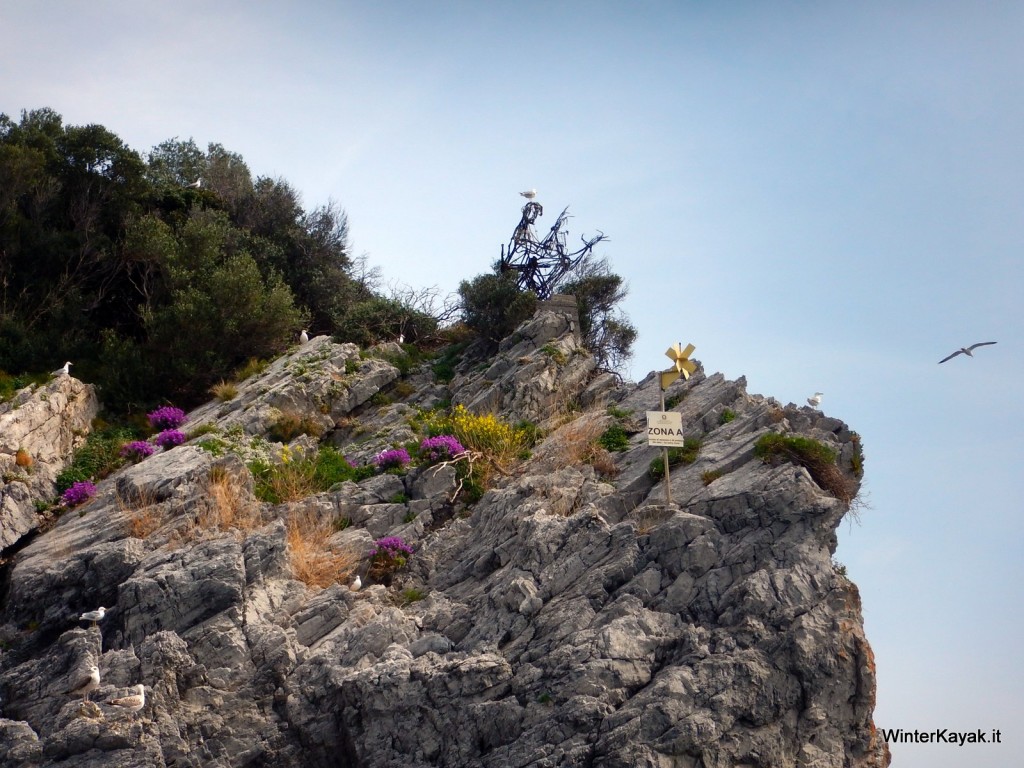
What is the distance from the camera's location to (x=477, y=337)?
27.9 m

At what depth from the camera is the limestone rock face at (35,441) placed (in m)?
20.5

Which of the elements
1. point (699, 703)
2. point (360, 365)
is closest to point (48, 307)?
point (360, 365)

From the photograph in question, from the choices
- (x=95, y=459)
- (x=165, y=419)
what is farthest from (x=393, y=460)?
(x=95, y=459)

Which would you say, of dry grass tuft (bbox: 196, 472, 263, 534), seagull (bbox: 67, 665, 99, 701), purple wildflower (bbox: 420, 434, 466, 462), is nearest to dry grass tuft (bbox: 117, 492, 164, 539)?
dry grass tuft (bbox: 196, 472, 263, 534)

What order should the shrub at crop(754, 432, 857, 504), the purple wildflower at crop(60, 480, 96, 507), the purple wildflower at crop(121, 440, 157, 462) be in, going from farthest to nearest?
the purple wildflower at crop(121, 440, 157, 462) < the purple wildflower at crop(60, 480, 96, 507) < the shrub at crop(754, 432, 857, 504)

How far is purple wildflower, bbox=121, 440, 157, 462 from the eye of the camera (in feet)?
74.1

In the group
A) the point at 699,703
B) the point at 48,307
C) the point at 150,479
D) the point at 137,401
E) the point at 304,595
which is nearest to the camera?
the point at 699,703

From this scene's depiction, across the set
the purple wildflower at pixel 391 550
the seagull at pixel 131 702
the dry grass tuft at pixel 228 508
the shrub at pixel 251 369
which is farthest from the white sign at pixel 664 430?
the shrub at pixel 251 369

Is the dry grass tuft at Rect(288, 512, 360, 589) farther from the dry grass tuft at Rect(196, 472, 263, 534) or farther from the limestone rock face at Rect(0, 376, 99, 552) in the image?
the limestone rock face at Rect(0, 376, 99, 552)

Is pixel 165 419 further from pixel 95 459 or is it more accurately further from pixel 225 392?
pixel 95 459

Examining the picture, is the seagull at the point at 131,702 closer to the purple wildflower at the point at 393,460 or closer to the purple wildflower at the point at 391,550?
the purple wildflower at the point at 391,550

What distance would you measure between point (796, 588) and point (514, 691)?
4200mm

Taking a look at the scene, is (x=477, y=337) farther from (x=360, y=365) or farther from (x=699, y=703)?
(x=699, y=703)

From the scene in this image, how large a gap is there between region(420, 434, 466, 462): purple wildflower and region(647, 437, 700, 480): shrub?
386cm
